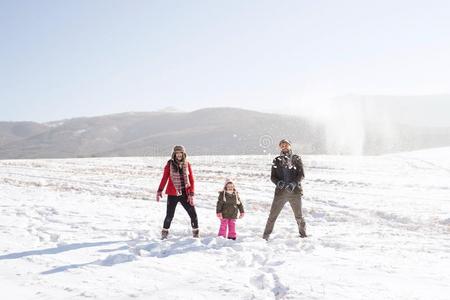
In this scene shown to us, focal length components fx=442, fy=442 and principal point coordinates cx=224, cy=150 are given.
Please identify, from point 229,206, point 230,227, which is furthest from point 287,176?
point 230,227

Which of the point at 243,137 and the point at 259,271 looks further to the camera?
the point at 243,137

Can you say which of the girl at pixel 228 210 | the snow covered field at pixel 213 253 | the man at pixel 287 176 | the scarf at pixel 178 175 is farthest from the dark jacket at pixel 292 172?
the scarf at pixel 178 175

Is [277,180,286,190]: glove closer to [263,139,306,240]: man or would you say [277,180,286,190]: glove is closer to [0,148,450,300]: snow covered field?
[263,139,306,240]: man

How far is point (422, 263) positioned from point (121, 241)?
621cm

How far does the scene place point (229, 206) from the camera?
1062 centimetres

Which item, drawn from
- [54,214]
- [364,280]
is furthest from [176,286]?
[54,214]

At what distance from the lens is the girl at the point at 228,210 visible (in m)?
10.5

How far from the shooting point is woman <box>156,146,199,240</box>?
10234 mm

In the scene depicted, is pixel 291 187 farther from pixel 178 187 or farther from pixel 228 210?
pixel 178 187

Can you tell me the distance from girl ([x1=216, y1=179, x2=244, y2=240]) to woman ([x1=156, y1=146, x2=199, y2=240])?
635mm

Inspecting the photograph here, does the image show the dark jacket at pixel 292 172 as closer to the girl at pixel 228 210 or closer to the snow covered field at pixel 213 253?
the girl at pixel 228 210

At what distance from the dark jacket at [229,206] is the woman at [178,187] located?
2.27 feet

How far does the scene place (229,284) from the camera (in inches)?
261

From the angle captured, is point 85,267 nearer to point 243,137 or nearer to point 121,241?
point 121,241
